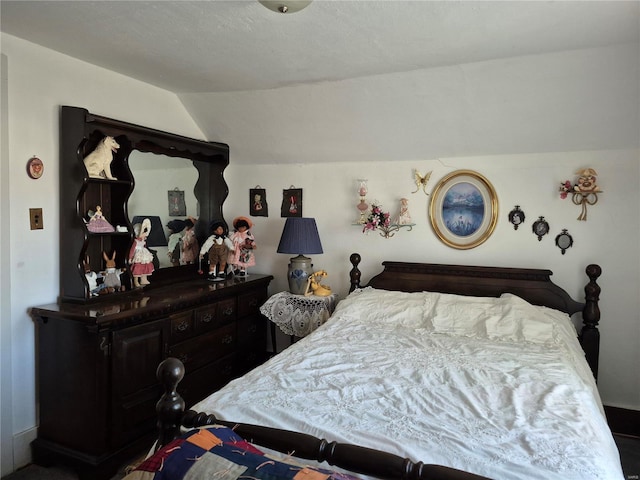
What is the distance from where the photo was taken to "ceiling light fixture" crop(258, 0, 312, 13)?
177cm

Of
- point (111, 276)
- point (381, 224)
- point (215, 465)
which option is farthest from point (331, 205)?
point (215, 465)

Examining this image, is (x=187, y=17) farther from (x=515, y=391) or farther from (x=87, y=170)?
(x=515, y=391)

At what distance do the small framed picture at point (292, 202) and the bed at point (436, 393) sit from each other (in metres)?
1.08

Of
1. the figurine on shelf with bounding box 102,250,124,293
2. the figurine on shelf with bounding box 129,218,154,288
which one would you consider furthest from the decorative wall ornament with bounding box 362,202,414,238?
the figurine on shelf with bounding box 102,250,124,293

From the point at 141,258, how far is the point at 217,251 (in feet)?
2.35

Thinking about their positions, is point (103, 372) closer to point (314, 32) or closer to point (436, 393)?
point (436, 393)

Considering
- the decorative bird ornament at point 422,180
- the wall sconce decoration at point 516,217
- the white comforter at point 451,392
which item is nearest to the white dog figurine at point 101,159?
the white comforter at point 451,392

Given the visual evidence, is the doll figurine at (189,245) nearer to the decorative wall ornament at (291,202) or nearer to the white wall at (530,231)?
the decorative wall ornament at (291,202)

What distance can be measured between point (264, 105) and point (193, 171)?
87cm

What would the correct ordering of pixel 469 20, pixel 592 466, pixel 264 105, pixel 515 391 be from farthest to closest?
pixel 264 105
pixel 469 20
pixel 515 391
pixel 592 466

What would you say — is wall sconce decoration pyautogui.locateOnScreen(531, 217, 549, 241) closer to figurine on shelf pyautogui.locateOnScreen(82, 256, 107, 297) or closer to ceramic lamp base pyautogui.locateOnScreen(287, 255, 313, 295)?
ceramic lamp base pyautogui.locateOnScreen(287, 255, 313, 295)

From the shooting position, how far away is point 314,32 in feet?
7.21

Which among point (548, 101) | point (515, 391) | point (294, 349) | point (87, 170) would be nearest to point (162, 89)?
point (87, 170)

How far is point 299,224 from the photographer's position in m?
3.46
